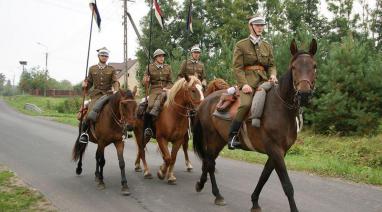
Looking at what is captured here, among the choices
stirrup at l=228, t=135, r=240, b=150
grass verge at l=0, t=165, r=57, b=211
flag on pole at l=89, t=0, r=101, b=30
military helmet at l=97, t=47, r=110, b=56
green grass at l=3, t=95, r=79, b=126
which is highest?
flag on pole at l=89, t=0, r=101, b=30

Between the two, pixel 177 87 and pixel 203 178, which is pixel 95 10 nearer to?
pixel 177 87

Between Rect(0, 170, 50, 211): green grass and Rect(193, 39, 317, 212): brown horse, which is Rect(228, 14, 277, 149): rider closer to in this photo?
Rect(193, 39, 317, 212): brown horse

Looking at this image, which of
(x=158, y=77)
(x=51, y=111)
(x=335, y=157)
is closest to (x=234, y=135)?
(x=158, y=77)

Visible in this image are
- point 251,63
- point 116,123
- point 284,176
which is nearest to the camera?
point 284,176

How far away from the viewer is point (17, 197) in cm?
792

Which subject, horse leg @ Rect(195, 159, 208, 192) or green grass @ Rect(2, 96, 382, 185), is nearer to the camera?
horse leg @ Rect(195, 159, 208, 192)

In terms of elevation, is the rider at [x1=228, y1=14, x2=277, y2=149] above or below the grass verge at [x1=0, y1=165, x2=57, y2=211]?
above

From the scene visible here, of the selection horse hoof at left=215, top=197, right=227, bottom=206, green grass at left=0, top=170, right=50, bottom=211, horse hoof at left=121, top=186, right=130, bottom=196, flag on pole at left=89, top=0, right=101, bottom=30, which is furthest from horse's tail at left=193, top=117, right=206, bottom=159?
flag on pole at left=89, top=0, right=101, bottom=30

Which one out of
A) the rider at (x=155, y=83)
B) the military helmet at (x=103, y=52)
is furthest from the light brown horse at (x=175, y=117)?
the military helmet at (x=103, y=52)

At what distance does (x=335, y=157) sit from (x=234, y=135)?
25.1 feet

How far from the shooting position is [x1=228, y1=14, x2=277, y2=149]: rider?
23.1ft

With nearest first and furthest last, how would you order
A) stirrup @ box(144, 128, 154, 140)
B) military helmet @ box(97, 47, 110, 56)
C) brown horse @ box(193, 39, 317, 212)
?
brown horse @ box(193, 39, 317, 212) → military helmet @ box(97, 47, 110, 56) → stirrup @ box(144, 128, 154, 140)

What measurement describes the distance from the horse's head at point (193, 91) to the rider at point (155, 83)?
2.77ft

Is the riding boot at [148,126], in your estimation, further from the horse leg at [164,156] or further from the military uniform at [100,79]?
the military uniform at [100,79]
